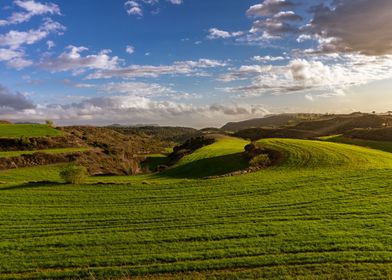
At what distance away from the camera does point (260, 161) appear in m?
50.4

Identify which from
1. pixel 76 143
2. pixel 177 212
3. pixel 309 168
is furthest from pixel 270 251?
pixel 76 143

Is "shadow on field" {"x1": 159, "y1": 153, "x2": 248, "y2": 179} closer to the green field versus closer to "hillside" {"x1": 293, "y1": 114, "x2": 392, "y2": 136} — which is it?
the green field

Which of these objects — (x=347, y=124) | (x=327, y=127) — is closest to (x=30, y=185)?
(x=347, y=124)

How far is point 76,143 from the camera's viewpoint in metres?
84.9

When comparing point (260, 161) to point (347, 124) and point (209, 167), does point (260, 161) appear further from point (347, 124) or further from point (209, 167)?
point (347, 124)

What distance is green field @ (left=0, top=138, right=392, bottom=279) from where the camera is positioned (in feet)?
62.9

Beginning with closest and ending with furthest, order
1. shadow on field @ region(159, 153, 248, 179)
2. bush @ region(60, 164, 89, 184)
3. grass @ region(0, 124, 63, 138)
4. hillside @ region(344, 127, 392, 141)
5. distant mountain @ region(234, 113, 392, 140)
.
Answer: bush @ region(60, 164, 89, 184) → shadow on field @ region(159, 153, 248, 179) → hillside @ region(344, 127, 392, 141) → grass @ region(0, 124, 63, 138) → distant mountain @ region(234, 113, 392, 140)

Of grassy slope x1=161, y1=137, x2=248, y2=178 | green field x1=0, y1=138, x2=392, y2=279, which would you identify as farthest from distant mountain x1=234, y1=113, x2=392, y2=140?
green field x1=0, y1=138, x2=392, y2=279

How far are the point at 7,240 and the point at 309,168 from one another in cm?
3110

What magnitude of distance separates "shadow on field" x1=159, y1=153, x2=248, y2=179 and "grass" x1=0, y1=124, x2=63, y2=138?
41159 mm

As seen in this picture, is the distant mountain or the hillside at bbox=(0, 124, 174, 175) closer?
the hillside at bbox=(0, 124, 174, 175)

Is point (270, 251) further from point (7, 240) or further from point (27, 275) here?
point (7, 240)

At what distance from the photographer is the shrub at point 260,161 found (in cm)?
4886

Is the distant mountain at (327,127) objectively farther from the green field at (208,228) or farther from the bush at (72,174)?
the bush at (72,174)
